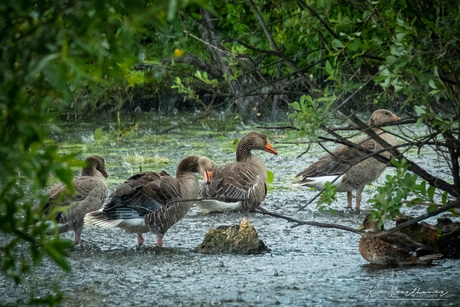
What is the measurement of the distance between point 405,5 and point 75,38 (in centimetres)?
360

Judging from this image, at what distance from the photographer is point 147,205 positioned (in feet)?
23.2

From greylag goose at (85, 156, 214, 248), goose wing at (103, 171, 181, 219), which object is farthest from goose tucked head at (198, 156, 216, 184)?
goose wing at (103, 171, 181, 219)

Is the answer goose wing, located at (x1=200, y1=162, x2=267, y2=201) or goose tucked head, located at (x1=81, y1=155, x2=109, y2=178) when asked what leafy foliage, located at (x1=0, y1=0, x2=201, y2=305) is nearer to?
goose tucked head, located at (x1=81, y1=155, x2=109, y2=178)

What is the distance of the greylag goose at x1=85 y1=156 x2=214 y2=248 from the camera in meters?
6.87

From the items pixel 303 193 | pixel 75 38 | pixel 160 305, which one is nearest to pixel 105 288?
pixel 160 305

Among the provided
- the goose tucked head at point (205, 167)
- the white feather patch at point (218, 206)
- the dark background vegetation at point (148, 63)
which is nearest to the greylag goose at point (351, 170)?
the white feather patch at point (218, 206)

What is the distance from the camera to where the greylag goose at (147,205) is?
22.5ft

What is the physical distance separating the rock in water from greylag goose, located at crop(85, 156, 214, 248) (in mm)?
566

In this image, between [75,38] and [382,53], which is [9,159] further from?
[382,53]

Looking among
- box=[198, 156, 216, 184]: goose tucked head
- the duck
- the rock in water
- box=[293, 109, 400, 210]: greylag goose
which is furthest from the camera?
box=[293, 109, 400, 210]: greylag goose

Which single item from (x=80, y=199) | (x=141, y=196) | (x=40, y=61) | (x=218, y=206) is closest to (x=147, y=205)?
(x=141, y=196)

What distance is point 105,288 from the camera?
17.5 feet

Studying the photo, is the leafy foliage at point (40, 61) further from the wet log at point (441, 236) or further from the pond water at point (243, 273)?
the wet log at point (441, 236)

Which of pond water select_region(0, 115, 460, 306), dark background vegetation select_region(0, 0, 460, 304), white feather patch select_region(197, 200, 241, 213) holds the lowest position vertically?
pond water select_region(0, 115, 460, 306)
